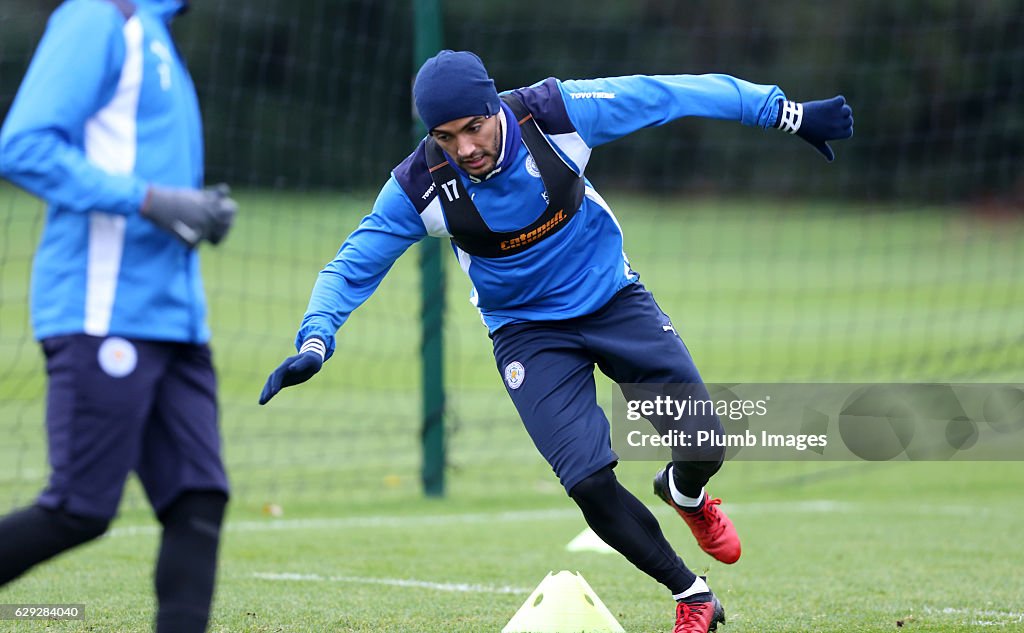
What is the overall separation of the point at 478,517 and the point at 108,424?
5.20m

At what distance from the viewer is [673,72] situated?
2355 centimetres

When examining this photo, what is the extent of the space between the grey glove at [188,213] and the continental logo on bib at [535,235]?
1472 mm

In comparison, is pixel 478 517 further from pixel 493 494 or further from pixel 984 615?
pixel 984 615

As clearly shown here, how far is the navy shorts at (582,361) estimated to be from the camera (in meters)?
4.73

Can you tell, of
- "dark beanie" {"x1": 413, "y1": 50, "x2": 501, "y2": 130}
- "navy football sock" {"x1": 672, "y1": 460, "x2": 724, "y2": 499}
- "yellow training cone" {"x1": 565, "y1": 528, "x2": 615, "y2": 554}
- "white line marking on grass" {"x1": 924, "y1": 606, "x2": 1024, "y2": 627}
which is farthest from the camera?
"yellow training cone" {"x1": 565, "y1": 528, "x2": 615, "y2": 554}

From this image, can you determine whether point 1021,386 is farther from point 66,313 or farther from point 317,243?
point 317,243

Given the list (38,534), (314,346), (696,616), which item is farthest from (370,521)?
(38,534)

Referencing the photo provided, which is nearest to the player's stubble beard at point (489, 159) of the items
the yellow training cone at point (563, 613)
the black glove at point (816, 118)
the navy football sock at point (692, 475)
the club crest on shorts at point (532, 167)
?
the club crest on shorts at point (532, 167)

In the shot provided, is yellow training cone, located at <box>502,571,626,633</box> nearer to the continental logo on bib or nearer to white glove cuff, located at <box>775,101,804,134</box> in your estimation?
the continental logo on bib

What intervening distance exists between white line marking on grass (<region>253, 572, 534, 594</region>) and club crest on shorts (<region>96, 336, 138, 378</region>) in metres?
2.80

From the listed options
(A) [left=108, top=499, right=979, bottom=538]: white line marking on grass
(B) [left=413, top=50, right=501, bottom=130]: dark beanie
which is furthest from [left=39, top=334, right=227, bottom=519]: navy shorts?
(A) [left=108, top=499, right=979, bottom=538]: white line marking on grass

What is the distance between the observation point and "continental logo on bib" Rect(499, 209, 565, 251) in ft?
15.6

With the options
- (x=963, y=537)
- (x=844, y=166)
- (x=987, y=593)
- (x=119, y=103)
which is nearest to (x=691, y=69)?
(x=844, y=166)

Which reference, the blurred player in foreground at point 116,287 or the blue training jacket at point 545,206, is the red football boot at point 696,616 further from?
the blurred player in foreground at point 116,287
